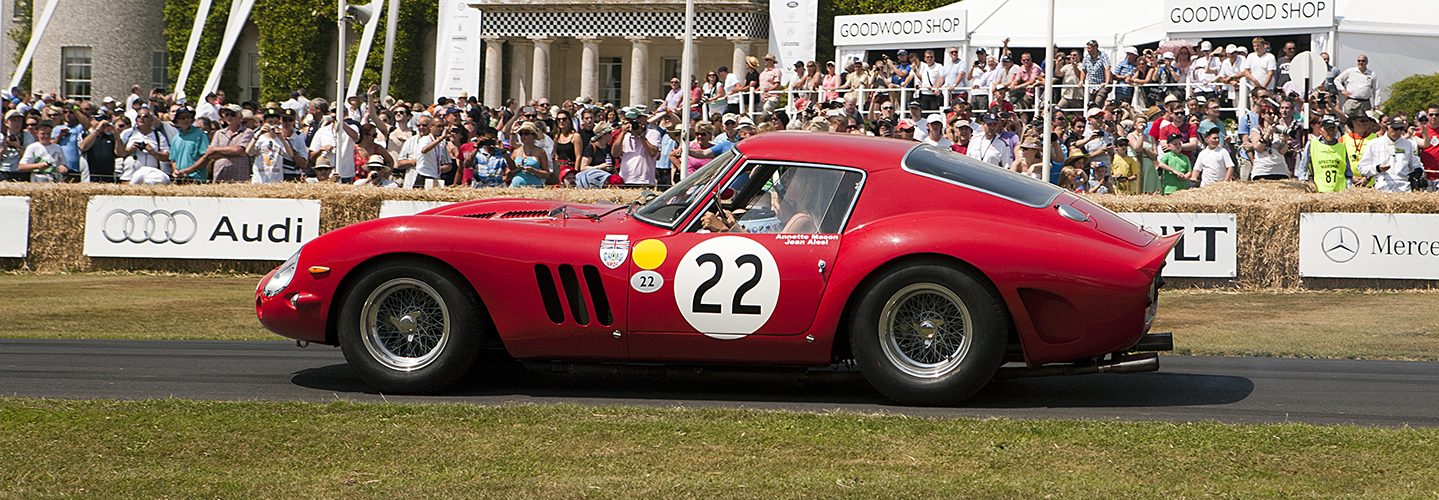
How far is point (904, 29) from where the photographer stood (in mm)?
28938

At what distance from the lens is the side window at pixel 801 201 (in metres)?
7.49

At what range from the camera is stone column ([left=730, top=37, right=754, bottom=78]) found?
3919cm

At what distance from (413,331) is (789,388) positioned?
1.92 m

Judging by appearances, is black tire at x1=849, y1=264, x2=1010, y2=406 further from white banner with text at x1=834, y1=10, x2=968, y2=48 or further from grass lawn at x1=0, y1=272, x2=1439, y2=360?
white banner with text at x1=834, y1=10, x2=968, y2=48

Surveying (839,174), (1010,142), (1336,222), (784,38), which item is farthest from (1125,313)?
(784,38)

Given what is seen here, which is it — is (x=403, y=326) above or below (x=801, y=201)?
below

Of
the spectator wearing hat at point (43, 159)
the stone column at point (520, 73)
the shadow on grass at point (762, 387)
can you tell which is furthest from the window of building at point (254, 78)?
the shadow on grass at point (762, 387)

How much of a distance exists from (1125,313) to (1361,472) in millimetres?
1582

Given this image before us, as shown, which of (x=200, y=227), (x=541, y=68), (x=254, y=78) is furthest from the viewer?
(x=254, y=78)

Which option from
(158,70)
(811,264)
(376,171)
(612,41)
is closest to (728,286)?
(811,264)

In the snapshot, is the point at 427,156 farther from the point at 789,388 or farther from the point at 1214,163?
the point at 789,388

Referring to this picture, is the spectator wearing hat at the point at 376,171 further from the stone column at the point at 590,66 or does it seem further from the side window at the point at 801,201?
the stone column at the point at 590,66

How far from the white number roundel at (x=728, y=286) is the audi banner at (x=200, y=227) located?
32.2ft

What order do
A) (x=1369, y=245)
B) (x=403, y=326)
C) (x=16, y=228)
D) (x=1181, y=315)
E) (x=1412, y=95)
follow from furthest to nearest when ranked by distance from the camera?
(x=1412, y=95)
(x=16, y=228)
(x=1369, y=245)
(x=1181, y=315)
(x=403, y=326)
